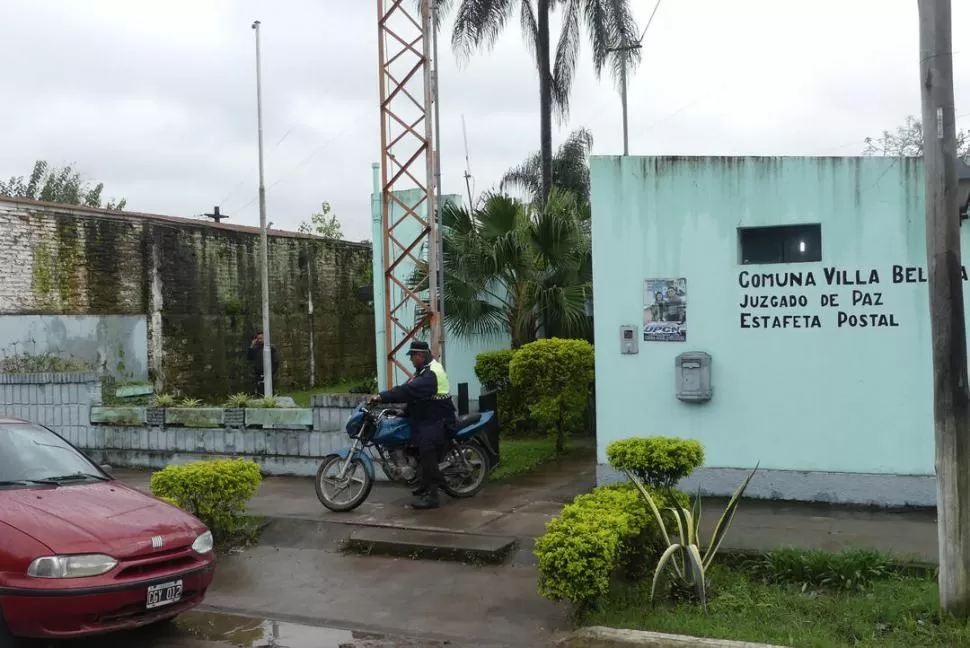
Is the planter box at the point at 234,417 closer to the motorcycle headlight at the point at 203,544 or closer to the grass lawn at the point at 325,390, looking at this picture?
the motorcycle headlight at the point at 203,544

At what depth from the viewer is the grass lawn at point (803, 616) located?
5.33 metres

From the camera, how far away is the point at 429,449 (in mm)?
9305

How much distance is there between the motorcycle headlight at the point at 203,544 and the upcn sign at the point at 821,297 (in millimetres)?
5506

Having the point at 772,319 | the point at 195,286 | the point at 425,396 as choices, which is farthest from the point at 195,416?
the point at 195,286

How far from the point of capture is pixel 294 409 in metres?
11.4

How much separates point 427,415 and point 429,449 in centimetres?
35

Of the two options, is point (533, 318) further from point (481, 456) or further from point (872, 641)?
point (872, 641)

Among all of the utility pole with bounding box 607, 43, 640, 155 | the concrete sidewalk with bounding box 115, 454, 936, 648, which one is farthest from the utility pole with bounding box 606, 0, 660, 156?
the concrete sidewalk with bounding box 115, 454, 936, 648

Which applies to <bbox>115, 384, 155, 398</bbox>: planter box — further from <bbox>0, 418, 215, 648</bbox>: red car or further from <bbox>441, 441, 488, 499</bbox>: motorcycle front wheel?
<bbox>0, 418, 215, 648</bbox>: red car

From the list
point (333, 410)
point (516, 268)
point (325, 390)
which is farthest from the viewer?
point (325, 390)

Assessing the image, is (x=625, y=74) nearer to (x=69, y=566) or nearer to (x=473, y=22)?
(x=473, y=22)

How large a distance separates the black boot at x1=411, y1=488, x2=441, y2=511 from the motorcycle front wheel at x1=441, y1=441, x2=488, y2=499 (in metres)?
0.16

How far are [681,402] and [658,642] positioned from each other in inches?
165

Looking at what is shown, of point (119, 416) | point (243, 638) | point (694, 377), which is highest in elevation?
point (694, 377)
